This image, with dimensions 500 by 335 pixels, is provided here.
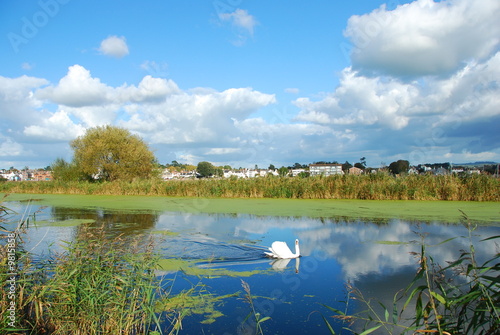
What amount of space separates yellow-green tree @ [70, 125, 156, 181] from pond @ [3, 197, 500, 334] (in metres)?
18.1

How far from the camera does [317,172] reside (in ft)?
61.9

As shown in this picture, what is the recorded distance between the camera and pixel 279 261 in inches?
249

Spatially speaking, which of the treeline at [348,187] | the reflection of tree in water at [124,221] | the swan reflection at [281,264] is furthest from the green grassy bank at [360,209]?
the swan reflection at [281,264]

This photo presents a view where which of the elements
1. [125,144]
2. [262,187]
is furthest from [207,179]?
[125,144]

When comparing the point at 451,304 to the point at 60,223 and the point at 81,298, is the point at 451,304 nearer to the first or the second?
the point at 81,298

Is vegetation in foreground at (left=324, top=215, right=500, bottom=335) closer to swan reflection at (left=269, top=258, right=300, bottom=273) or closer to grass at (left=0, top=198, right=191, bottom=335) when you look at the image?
grass at (left=0, top=198, right=191, bottom=335)

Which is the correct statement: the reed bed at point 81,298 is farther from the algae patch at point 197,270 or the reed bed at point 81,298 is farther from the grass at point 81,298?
the algae patch at point 197,270

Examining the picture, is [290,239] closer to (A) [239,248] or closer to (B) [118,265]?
(A) [239,248]

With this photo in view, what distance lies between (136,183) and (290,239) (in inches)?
627

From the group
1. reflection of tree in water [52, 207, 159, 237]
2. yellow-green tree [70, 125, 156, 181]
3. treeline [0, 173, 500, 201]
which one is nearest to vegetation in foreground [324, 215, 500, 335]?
reflection of tree in water [52, 207, 159, 237]

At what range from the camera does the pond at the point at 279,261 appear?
13.5 feet

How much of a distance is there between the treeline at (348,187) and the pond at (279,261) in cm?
584

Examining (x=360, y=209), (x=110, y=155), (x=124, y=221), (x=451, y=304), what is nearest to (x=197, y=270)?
(x=451, y=304)

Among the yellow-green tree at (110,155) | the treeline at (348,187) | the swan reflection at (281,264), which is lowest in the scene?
the swan reflection at (281,264)
